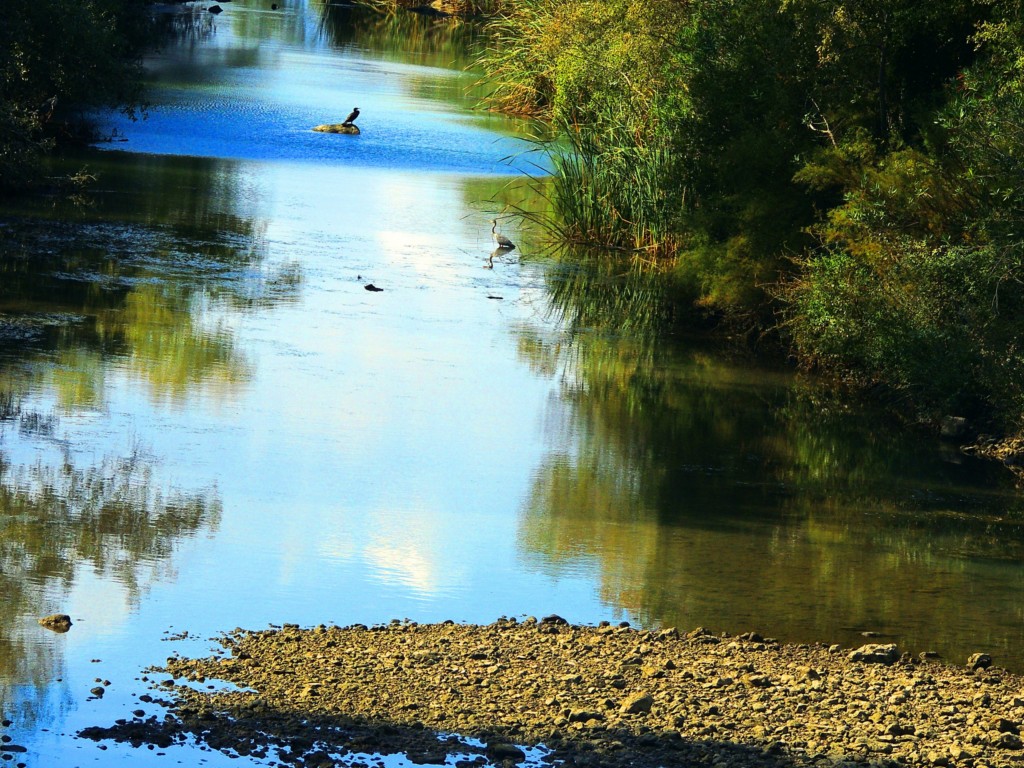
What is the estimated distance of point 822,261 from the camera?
16438 mm

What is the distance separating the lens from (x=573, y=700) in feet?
24.4

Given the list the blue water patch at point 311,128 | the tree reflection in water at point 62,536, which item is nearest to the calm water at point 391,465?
the tree reflection in water at point 62,536

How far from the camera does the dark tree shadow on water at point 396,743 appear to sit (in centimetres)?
662

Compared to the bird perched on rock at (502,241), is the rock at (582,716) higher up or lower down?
lower down

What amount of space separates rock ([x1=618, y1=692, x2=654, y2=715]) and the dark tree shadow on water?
262 millimetres

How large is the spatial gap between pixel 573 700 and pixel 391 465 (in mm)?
5311

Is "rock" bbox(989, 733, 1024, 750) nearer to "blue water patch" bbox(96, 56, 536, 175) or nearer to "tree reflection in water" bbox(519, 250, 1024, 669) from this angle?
"tree reflection in water" bbox(519, 250, 1024, 669)

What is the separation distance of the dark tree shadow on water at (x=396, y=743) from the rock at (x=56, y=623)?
4.77 ft

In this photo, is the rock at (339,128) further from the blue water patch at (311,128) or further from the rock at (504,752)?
the rock at (504,752)

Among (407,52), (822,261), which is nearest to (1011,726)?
(822,261)

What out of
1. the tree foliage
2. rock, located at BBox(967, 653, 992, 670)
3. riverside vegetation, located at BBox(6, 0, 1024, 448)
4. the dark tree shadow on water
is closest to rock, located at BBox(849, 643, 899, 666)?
rock, located at BBox(967, 653, 992, 670)

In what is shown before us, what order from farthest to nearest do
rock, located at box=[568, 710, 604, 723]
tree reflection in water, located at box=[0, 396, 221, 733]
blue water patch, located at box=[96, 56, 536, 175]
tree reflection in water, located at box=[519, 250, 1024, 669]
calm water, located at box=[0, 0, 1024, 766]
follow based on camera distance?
blue water patch, located at box=[96, 56, 536, 175] < tree reflection in water, located at box=[519, 250, 1024, 669] < calm water, located at box=[0, 0, 1024, 766] < tree reflection in water, located at box=[0, 396, 221, 733] < rock, located at box=[568, 710, 604, 723]

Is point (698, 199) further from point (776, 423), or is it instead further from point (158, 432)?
point (158, 432)

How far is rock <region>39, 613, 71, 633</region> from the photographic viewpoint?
27.0 feet
